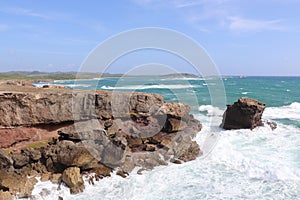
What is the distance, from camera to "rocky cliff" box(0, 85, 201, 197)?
46.6ft

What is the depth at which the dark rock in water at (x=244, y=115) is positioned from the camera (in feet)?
78.8

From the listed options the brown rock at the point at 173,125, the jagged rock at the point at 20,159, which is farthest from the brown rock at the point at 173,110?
the jagged rock at the point at 20,159

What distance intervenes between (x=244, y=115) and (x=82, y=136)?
49.0 feet

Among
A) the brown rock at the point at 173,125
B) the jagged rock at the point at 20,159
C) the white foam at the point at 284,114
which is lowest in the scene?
the white foam at the point at 284,114

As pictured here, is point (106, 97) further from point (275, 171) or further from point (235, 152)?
point (275, 171)

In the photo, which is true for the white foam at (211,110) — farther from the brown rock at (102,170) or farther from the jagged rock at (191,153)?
the brown rock at (102,170)

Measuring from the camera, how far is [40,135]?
16.9 m

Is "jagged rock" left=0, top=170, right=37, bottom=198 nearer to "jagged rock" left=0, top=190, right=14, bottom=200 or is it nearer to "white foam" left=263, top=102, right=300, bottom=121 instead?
"jagged rock" left=0, top=190, right=14, bottom=200

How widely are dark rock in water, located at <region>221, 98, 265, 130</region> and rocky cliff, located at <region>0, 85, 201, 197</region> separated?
18.0 feet

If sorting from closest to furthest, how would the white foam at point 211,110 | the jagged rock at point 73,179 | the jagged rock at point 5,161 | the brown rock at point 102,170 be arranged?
the jagged rock at point 73,179 < the jagged rock at point 5,161 < the brown rock at point 102,170 < the white foam at point 211,110

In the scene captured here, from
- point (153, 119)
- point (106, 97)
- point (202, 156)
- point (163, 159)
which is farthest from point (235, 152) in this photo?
point (106, 97)

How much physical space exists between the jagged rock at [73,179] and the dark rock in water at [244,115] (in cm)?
1565

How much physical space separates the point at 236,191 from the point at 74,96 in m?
11.3

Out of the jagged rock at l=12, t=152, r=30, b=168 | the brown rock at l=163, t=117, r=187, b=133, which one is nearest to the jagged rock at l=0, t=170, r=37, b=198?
the jagged rock at l=12, t=152, r=30, b=168
